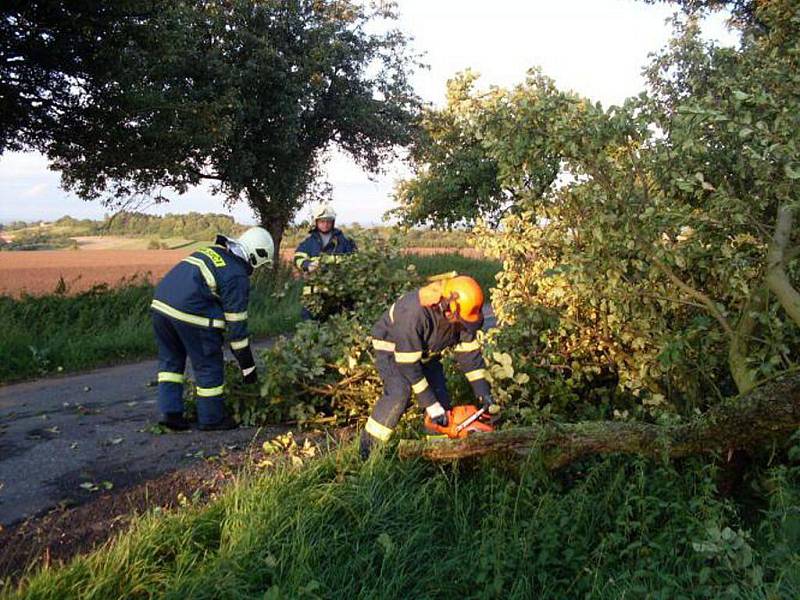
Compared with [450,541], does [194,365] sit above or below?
above

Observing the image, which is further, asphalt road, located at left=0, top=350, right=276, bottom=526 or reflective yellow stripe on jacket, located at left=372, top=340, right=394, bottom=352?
reflective yellow stripe on jacket, located at left=372, top=340, right=394, bottom=352

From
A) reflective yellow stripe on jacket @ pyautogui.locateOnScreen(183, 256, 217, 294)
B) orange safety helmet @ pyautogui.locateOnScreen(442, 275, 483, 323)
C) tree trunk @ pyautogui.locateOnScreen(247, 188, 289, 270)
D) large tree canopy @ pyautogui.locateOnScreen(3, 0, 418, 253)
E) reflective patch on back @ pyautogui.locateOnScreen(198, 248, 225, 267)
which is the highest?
large tree canopy @ pyautogui.locateOnScreen(3, 0, 418, 253)

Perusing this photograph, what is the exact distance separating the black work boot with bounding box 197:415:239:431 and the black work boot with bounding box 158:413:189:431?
0.14 m

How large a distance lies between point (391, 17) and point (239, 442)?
1413 cm

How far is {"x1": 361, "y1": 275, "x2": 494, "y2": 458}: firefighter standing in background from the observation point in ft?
15.4

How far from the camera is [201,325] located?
587 cm

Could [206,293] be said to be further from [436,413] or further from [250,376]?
[436,413]

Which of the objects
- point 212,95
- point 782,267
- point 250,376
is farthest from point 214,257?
point 212,95

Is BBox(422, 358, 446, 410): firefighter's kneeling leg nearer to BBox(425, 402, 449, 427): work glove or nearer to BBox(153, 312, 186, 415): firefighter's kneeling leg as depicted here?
BBox(425, 402, 449, 427): work glove

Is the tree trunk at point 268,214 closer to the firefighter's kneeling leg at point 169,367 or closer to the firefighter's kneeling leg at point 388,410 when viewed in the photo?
the firefighter's kneeling leg at point 169,367

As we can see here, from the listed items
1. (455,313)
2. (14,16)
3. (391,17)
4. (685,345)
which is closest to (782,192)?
(685,345)

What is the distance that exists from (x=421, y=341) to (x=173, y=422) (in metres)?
2.48

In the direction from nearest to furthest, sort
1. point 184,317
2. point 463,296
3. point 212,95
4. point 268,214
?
point 463,296
point 184,317
point 212,95
point 268,214

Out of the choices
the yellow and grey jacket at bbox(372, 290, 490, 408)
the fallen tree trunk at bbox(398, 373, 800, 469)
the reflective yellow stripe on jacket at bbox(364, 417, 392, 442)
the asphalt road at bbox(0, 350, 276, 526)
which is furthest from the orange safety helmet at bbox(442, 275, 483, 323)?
the asphalt road at bbox(0, 350, 276, 526)
